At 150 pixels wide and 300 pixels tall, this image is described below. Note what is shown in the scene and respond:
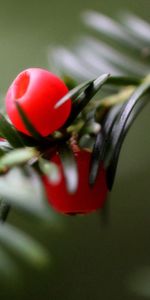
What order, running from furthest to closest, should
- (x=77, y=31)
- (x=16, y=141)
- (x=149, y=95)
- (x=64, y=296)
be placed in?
(x=77, y=31) → (x=64, y=296) → (x=149, y=95) → (x=16, y=141)

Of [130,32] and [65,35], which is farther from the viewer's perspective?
[65,35]

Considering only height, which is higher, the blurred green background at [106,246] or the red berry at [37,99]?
the red berry at [37,99]

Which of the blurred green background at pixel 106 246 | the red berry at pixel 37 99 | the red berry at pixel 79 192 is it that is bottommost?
the blurred green background at pixel 106 246

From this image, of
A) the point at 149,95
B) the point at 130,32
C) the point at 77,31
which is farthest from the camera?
the point at 77,31

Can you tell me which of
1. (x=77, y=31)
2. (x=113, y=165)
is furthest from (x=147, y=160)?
(x=113, y=165)

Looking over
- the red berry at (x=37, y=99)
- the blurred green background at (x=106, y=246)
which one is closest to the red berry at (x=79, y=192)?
the red berry at (x=37, y=99)

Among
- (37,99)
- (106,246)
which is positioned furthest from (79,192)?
(106,246)

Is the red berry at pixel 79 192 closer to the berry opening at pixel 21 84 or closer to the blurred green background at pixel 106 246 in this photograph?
the berry opening at pixel 21 84

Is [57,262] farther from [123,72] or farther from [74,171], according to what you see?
[74,171]
